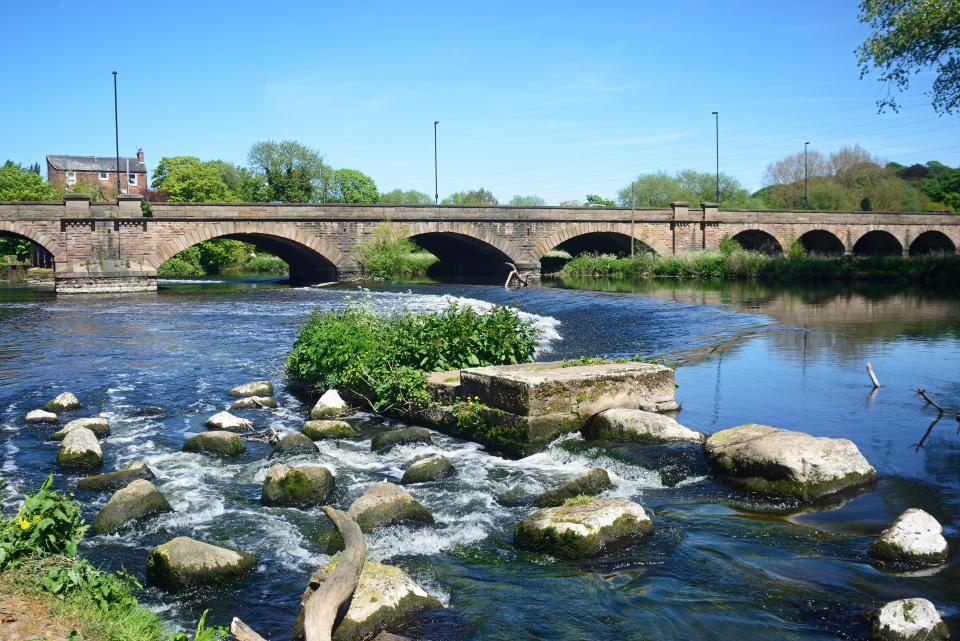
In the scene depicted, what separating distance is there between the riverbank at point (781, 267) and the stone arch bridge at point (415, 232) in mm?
4094

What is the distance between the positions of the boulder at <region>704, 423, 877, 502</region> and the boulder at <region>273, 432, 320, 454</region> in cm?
457

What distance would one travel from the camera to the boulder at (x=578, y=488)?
7152mm

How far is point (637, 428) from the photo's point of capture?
8.82 m

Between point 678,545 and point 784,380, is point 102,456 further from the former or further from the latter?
point 784,380

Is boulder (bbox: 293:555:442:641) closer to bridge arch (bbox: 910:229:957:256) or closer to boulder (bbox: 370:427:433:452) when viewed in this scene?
boulder (bbox: 370:427:433:452)

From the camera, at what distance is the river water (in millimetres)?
5246

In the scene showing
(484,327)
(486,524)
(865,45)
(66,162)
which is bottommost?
(486,524)

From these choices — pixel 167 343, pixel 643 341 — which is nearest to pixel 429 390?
pixel 643 341

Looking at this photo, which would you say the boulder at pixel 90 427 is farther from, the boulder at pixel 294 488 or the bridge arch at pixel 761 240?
the bridge arch at pixel 761 240

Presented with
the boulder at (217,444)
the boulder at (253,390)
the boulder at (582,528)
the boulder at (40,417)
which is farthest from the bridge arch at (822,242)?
the boulder at (582,528)

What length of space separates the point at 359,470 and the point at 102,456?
3116 millimetres

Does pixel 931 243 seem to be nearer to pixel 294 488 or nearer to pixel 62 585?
pixel 294 488

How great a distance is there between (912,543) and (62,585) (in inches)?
221

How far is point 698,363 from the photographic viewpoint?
1508 centimetres
